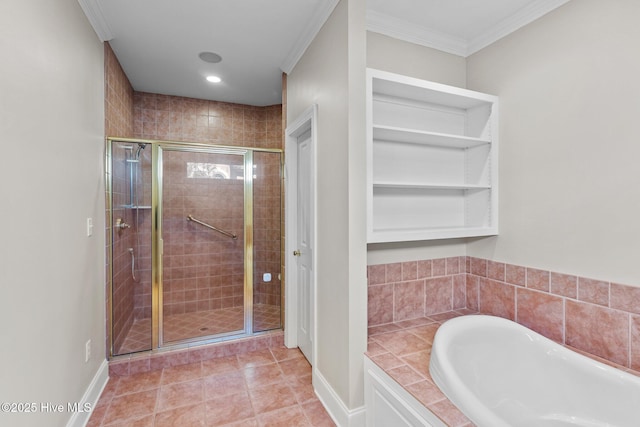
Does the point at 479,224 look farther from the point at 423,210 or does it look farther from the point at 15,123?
the point at 15,123

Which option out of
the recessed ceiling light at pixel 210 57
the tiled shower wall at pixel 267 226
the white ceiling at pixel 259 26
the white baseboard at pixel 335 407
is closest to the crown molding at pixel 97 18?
the white ceiling at pixel 259 26

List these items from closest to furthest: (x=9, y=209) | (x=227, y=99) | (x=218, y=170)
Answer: (x=9, y=209)
(x=218, y=170)
(x=227, y=99)

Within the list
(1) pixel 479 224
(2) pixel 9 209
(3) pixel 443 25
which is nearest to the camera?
(2) pixel 9 209

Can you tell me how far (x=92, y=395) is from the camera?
1957mm

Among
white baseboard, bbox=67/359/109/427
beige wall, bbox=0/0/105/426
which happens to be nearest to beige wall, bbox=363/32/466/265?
beige wall, bbox=0/0/105/426

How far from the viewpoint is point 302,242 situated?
8.70 feet

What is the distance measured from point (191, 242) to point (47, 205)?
182 centimetres

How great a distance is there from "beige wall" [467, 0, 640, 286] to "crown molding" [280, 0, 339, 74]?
1242 mm

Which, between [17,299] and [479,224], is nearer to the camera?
[17,299]

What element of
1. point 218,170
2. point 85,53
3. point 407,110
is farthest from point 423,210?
point 85,53

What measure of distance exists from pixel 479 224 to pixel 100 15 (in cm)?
302

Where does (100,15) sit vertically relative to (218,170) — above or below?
above

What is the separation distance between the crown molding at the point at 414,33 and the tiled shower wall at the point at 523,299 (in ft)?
5.34

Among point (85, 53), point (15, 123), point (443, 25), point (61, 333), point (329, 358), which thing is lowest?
point (329, 358)
